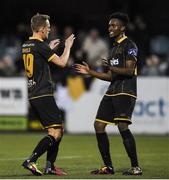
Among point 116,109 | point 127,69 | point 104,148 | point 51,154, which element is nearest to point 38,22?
point 127,69

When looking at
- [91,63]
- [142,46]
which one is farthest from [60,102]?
[142,46]

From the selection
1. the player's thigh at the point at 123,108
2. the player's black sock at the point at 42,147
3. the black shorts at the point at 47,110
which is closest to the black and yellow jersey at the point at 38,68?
the black shorts at the point at 47,110

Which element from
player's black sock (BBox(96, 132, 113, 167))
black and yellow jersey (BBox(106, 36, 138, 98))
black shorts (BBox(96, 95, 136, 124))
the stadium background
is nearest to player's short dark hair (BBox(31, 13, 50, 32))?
black and yellow jersey (BBox(106, 36, 138, 98))

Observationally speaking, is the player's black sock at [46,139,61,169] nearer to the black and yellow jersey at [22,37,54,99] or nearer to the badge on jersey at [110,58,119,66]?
the black and yellow jersey at [22,37,54,99]

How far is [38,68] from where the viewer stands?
10.7 m

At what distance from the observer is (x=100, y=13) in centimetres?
2542

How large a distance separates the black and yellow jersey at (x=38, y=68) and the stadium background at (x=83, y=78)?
7.21 feet

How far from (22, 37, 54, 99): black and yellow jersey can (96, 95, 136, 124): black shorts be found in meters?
0.88

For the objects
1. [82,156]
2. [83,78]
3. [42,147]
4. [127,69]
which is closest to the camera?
[42,147]

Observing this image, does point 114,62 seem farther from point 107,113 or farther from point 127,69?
point 107,113

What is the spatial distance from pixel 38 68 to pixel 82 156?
3.53 meters

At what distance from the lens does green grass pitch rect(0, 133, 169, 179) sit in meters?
10.8

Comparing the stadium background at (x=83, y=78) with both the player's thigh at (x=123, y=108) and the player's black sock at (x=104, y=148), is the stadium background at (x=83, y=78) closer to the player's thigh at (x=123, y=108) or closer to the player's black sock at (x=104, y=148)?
the player's black sock at (x=104, y=148)

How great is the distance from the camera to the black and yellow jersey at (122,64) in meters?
10.8
